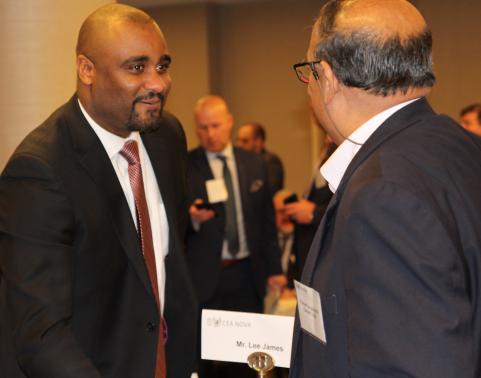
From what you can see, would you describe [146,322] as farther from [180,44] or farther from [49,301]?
[180,44]

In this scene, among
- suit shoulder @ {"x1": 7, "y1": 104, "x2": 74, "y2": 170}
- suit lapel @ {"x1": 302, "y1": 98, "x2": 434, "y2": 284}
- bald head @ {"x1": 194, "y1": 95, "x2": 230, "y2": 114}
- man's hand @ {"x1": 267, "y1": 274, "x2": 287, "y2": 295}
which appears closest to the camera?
suit lapel @ {"x1": 302, "y1": 98, "x2": 434, "y2": 284}

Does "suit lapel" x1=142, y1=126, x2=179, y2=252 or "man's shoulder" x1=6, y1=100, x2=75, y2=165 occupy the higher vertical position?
"man's shoulder" x1=6, y1=100, x2=75, y2=165

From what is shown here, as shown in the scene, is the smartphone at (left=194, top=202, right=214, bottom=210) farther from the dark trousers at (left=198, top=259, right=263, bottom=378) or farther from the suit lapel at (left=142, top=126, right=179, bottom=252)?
the suit lapel at (left=142, top=126, right=179, bottom=252)

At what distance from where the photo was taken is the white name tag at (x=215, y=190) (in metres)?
4.91

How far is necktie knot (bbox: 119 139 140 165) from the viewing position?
2314 millimetres

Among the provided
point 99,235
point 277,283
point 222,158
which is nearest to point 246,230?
point 277,283

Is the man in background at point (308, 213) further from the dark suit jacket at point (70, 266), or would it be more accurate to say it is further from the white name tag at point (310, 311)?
the white name tag at point (310, 311)

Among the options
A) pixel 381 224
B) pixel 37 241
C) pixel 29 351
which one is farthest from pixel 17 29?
pixel 381 224

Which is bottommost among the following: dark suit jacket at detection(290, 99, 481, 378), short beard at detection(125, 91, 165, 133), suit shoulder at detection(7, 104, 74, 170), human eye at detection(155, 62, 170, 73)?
dark suit jacket at detection(290, 99, 481, 378)

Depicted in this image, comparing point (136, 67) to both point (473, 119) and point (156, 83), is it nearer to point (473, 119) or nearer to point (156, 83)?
point (156, 83)

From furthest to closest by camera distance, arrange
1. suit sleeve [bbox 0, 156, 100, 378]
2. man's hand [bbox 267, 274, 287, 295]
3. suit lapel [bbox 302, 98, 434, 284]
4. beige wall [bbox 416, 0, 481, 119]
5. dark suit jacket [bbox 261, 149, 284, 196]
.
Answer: dark suit jacket [bbox 261, 149, 284, 196]
man's hand [bbox 267, 274, 287, 295]
beige wall [bbox 416, 0, 481, 119]
suit sleeve [bbox 0, 156, 100, 378]
suit lapel [bbox 302, 98, 434, 284]

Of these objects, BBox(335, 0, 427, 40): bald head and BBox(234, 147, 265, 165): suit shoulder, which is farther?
BBox(234, 147, 265, 165): suit shoulder

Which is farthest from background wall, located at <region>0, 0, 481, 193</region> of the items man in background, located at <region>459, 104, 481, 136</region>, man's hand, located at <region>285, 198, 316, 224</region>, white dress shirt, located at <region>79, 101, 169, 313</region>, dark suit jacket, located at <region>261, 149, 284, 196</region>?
white dress shirt, located at <region>79, 101, 169, 313</region>

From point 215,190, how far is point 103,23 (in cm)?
276
